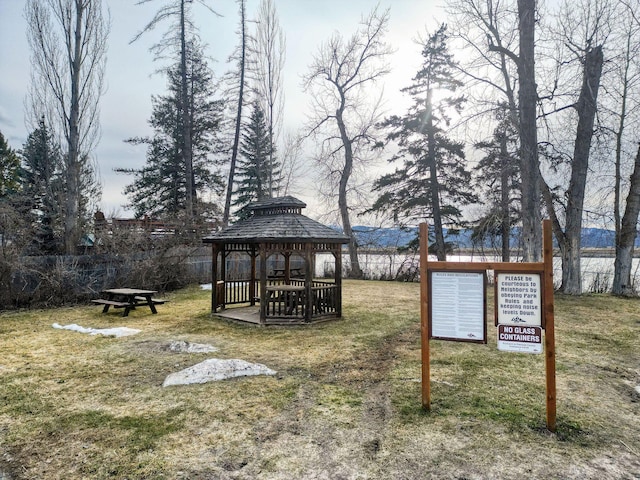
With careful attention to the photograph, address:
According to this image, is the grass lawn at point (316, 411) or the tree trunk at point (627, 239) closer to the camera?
the grass lawn at point (316, 411)

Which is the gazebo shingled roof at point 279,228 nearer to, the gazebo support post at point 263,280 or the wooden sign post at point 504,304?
the gazebo support post at point 263,280

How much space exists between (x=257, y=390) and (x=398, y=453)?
1.94m

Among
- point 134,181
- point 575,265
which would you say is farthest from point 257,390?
point 134,181

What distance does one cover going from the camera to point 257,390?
4.39 meters

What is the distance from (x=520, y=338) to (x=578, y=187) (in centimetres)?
1155

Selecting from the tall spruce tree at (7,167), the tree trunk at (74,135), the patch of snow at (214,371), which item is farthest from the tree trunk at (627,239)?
the tall spruce tree at (7,167)

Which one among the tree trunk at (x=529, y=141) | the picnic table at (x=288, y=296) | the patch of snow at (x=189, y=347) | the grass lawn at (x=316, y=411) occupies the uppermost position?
the tree trunk at (x=529, y=141)

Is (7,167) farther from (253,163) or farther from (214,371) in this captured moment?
(214,371)

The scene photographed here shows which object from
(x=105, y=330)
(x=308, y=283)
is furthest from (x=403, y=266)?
(x=105, y=330)

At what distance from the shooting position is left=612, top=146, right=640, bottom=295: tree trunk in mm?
11773

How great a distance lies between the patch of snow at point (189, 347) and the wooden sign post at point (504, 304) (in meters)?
3.75

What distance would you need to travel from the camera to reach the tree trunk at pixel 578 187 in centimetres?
1188

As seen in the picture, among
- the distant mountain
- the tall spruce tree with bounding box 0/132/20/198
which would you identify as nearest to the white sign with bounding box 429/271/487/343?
the distant mountain

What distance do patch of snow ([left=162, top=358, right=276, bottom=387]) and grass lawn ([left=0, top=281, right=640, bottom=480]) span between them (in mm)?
185
